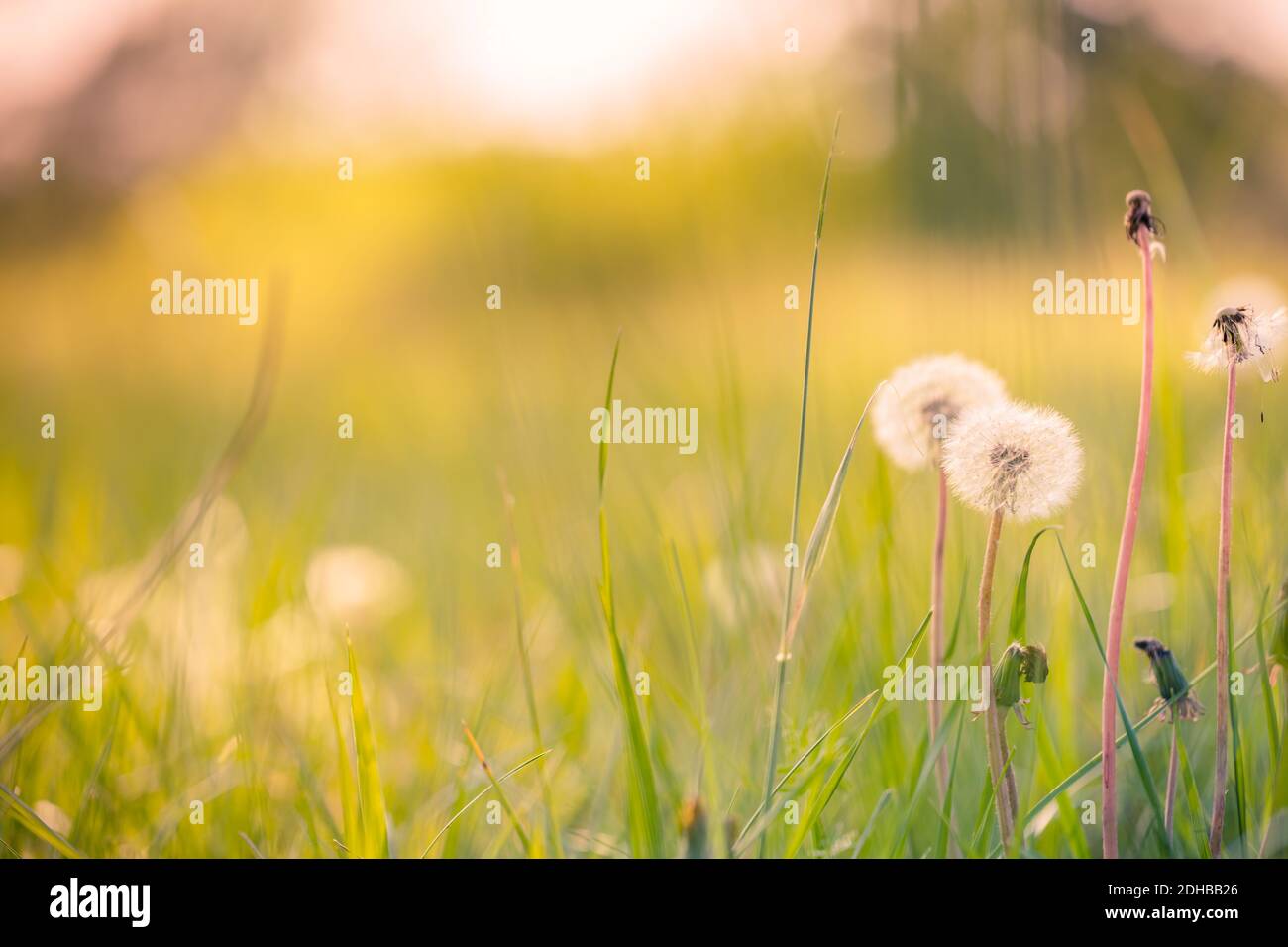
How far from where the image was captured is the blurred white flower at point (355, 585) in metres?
1.57

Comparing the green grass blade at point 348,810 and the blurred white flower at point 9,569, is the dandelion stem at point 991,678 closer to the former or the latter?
the green grass blade at point 348,810

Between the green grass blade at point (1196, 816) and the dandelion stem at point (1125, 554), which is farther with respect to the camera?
the green grass blade at point (1196, 816)

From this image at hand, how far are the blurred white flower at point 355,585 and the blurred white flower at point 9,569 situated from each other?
404 mm

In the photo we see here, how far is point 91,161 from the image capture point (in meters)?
1.70

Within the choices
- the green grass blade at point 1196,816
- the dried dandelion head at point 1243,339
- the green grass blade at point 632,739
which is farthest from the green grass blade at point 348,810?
the dried dandelion head at point 1243,339

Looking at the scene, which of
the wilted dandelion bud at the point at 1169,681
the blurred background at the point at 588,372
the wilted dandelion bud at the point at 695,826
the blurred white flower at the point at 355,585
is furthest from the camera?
the blurred white flower at the point at 355,585

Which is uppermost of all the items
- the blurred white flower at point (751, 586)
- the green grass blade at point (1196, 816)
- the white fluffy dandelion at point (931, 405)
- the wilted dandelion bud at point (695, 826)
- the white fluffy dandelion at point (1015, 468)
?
the white fluffy dandelion at point (931, 405)

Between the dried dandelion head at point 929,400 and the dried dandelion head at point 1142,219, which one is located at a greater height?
the dried dandelion head at point 1142,219

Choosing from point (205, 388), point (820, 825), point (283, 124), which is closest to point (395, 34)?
point (283, 124)

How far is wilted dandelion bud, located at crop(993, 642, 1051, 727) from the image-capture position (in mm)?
760

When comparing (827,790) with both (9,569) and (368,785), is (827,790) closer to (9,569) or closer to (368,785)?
(368,785)

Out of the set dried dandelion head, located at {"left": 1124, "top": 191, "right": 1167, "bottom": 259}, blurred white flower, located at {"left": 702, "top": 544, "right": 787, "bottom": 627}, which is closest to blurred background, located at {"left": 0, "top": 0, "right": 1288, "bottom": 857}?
blurred white flower, located at {"left": 702, "top": 544, "right": 787, "bottom": 627}

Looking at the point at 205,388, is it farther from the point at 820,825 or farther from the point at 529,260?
the point at 820,825
